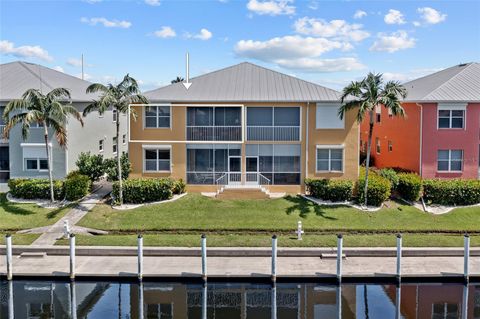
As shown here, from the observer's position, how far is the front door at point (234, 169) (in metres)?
32.2

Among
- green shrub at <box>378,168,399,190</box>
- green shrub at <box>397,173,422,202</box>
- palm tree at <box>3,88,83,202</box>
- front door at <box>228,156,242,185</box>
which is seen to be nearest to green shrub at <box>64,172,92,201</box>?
palm tree at <box>3,88,83,202</box>

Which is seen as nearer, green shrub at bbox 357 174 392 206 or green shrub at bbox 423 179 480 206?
green shrub at bbox 357 174 392 206

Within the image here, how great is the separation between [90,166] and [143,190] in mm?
4931

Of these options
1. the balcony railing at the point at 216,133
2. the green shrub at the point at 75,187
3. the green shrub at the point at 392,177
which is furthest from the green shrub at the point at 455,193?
the green shrub at the point at 75,187

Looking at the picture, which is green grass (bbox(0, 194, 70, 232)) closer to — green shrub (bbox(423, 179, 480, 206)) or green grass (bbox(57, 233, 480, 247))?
green grass (bbox(57, 233, 480, 247))

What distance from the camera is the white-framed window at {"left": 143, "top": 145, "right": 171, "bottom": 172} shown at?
3234 cm

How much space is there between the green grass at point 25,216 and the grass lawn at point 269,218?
1759 mm

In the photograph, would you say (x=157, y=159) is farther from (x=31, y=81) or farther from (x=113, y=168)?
(x=31, y=81)

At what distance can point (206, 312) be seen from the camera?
17.2 m

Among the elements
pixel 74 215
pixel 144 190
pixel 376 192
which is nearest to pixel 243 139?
pixel 144 190

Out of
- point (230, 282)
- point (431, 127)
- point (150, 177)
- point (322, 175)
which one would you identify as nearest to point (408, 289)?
point (230, 282)

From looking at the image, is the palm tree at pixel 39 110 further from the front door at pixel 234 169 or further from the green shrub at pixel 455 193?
the green shrub at pixel 455 193

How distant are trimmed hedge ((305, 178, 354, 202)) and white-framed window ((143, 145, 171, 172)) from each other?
9.24 meters

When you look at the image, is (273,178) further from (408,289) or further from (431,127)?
(408,289)
